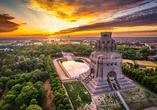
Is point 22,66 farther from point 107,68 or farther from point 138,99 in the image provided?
point 138,99

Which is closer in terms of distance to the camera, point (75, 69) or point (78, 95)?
point (78, 95)

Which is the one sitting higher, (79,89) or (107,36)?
(107,36)

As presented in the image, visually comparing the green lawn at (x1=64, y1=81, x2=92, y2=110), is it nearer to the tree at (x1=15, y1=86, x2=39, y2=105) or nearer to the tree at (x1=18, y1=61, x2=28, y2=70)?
the tree at (x1=15, y1=86, x2=39, y2=105)

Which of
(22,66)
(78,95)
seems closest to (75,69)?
(78,95)

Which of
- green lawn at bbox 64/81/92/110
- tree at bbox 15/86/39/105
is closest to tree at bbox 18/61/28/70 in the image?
tree at bbox 15/86/39/105

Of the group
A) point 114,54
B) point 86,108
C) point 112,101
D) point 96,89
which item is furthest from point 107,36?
point 86,108

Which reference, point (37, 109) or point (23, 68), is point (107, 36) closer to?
point (37, 109)
